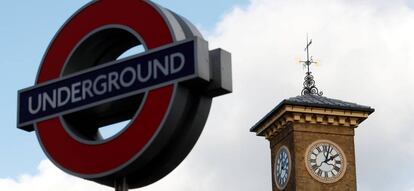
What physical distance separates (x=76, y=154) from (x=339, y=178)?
38759mm

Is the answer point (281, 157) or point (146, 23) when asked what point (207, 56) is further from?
point (281, 157)

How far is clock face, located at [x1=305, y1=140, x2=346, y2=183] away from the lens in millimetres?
47094

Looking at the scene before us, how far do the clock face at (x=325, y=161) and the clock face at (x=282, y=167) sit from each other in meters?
1.04

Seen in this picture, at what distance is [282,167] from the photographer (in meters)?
48.8

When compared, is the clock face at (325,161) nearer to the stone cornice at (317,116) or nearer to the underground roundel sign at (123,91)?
the stone cornice at (317,116)

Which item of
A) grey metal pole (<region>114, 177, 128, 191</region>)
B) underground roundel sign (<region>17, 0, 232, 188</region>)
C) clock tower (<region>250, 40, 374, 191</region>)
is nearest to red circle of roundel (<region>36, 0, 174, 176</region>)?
underground roundel sign (<region>17, 0, 232, 188</region>)

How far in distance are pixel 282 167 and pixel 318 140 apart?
237cm

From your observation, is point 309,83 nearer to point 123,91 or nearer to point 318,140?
point 318,140

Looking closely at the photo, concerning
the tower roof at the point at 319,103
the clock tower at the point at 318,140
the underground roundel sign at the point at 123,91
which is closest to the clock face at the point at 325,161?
the clock tower at the point at 318,140

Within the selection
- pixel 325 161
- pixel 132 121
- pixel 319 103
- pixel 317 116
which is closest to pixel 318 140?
pixel 325 161

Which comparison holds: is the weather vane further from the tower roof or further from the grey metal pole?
the grey metal pole

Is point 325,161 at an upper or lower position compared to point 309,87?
lower

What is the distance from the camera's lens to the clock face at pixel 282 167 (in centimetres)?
4792

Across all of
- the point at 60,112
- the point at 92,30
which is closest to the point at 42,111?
the point at 60,112
